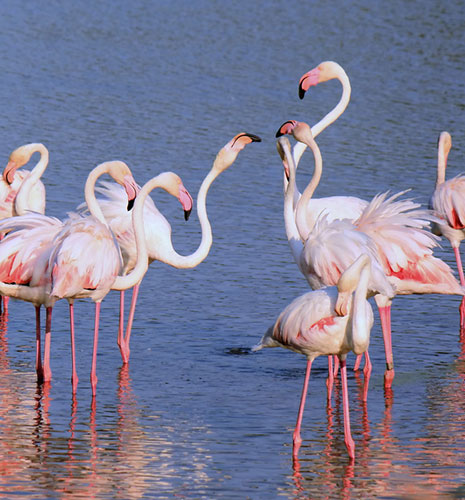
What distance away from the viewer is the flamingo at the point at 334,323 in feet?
21.0

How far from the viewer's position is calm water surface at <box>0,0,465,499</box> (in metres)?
6.38

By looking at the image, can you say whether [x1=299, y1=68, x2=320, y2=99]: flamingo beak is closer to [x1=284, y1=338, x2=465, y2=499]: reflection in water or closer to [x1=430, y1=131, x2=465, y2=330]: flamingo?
[x1=430, y1=131, x2=465, y2=330]: flamingo

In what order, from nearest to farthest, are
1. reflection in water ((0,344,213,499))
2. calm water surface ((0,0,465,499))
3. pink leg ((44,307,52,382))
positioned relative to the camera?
reflection in water ((0,344,213,499))
calm water surface ((0,0,465,499))
pink leg ((44,307,52,382))

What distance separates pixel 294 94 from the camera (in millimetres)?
18047

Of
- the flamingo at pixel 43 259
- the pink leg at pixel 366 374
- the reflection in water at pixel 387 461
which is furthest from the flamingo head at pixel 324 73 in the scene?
the reflection in water at pixel 387 461

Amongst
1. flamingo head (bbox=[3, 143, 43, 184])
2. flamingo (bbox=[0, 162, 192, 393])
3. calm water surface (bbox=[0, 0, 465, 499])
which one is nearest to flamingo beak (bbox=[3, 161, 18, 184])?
flamingo head (bbox=[3, 143, 43, 184])

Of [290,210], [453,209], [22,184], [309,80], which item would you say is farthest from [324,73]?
[22,184]

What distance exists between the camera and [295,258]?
802cm

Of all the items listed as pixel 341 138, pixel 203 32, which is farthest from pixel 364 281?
pixel 203 32

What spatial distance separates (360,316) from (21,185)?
385 cm

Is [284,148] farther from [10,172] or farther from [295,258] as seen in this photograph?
[10,172]

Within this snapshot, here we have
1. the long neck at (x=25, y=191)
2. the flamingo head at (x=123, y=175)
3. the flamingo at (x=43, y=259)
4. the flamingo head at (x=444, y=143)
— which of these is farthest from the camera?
the flamingo head at (x=444, y=143)

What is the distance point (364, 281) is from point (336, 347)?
0.43m

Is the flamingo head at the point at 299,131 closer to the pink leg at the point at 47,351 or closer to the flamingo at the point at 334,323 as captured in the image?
the flamingo at the point at 334,323
